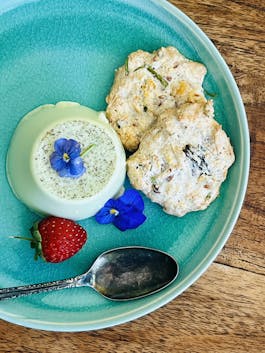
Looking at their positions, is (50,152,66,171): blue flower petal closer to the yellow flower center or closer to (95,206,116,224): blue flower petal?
the yellow flower center

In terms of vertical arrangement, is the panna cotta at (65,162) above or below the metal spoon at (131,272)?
above

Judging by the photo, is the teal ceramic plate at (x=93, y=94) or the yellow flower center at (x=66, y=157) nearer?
the yellow flower center at (x=66, y=157)

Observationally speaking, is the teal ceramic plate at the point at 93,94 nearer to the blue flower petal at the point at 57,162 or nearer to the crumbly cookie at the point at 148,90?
the crumbly cookie at the point at 148,90

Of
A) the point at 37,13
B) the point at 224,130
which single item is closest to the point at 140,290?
the point at 224,130

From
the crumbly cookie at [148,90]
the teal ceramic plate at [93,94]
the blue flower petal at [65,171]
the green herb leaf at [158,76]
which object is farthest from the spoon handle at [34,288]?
the green herb leaf at [158,76]

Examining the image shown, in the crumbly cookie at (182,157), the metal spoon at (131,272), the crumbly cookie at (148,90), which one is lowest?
the metal spoon at (131,272)

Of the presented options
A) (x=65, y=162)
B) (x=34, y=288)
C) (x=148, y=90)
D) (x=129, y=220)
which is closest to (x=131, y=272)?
(x=129, y=220)

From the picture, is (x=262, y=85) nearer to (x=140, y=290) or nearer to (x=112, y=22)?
(x=112, y=22)

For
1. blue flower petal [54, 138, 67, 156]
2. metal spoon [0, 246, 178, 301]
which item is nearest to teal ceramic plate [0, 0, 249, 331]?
metal spoon [0, 246, 178, 301]
